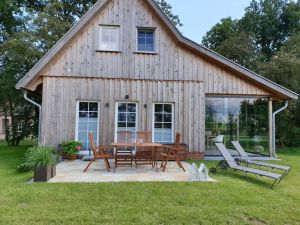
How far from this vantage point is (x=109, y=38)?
10.3 m

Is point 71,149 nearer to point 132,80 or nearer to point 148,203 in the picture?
point 132,80

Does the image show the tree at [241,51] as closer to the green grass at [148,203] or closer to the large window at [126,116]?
the large window at [126,116]

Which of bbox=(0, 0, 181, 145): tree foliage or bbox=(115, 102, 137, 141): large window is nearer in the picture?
bbox=(115, 102, 137, 141): large window

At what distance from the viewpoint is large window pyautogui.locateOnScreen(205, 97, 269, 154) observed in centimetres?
1075

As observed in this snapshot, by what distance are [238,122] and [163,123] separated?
319 cm

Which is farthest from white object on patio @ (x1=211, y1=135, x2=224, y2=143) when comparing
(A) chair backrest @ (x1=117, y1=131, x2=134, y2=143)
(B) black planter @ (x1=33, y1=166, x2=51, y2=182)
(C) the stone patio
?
(B) black planter @ (x1=33, y1=166, x2=51, y2=182)

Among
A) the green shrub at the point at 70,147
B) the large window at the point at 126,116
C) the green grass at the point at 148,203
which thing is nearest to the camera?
the green grass at the point at 148,203

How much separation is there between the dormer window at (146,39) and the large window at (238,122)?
308cm

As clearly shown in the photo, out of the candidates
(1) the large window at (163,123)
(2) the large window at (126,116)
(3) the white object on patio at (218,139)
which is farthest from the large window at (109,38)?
(3) the white object on patio at (218,139)

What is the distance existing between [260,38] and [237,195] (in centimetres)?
2792

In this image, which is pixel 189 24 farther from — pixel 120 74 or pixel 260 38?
pixel 120 74

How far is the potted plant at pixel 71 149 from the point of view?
9.34 metres

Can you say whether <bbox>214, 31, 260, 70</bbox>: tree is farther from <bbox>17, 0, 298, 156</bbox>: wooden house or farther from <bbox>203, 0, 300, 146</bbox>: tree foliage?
<bbox>17, 0, 298, 156</bbox>: wooden house

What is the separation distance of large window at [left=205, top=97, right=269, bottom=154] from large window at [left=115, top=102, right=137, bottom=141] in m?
2.91
